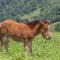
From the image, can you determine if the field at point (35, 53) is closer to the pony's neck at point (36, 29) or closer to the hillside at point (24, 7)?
the pony's neck at point (36, 29)

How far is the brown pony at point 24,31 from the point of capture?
14.2 metres

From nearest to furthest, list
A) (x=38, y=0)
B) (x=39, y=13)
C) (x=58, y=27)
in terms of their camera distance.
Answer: (x=58, y=27)
(x=39, y=13)
(x=38, y=0)

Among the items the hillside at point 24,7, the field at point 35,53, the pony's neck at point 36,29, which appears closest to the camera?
the field at point 35,53

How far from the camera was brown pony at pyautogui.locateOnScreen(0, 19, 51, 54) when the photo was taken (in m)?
14.2

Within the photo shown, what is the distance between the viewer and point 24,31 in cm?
1445

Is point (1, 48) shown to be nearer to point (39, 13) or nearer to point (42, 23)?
point (42, 23)

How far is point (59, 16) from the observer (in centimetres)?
12531

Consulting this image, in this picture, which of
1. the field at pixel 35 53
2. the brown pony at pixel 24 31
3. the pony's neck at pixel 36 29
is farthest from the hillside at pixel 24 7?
the field at pixel 35 53

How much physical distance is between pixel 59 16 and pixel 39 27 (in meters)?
112

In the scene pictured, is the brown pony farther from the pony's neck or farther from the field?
the field

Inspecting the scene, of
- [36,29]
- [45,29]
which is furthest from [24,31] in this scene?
[45,29]

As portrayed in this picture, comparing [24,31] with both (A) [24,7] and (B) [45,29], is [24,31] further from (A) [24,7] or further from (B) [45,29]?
(A) [24,7]

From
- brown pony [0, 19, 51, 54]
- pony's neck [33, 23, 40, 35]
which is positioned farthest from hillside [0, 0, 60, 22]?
pony's neck [33, 23, 40, 35]

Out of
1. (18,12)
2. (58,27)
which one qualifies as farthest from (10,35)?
(18,12)
